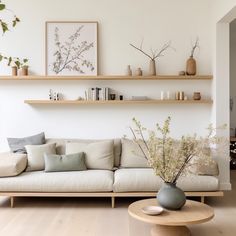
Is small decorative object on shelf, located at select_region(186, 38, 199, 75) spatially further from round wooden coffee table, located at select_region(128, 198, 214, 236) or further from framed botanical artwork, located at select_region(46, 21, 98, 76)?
round wooden coffee table, located at select_region(128, 198, 214, 236)

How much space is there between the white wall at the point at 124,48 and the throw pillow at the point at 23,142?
0.45 metres

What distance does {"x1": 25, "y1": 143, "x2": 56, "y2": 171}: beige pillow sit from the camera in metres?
4.44

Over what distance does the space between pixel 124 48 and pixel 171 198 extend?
282 cm

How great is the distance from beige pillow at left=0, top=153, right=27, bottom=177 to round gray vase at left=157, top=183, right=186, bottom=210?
6.64 feet

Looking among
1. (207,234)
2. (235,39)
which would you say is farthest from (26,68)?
(235,39)

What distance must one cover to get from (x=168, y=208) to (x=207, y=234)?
1.79 ft

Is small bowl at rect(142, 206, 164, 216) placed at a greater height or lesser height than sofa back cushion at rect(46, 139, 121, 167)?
lesser

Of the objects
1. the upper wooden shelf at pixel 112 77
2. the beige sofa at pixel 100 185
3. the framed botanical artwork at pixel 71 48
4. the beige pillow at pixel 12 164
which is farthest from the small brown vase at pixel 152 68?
the beige pillow at pixel 12 164

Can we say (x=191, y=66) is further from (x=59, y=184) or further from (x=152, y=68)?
(x=59, y=184)

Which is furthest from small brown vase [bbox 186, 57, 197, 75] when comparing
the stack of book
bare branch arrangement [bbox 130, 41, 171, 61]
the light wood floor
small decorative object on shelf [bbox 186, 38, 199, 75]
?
the light wood floor

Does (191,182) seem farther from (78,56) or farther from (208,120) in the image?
(78,56)

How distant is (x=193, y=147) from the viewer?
2969 mm

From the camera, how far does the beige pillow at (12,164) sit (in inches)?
161

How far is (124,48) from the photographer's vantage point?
5070 millimetres
